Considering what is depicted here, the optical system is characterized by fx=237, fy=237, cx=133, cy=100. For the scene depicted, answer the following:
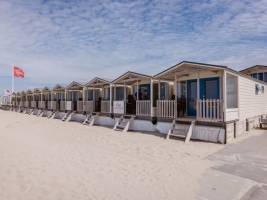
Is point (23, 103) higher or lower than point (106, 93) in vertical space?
lower

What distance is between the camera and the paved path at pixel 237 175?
14.9ft

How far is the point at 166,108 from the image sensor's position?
40.4ft

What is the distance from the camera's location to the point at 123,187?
189 inches

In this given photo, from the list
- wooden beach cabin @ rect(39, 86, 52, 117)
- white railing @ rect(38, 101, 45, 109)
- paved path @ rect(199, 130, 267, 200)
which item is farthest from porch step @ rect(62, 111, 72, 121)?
paved path @ rect(199, 130, 267, 200)

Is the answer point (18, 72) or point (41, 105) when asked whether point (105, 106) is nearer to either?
point (41, 105)

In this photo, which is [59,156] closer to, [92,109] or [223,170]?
[223,170]

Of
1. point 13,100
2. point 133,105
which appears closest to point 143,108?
point 133,105

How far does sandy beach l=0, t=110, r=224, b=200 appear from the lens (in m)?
4.54

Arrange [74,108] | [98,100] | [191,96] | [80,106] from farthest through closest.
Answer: [74,108] < [80,106] < [98,100] < [191,96]

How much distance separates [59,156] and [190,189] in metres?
4.25

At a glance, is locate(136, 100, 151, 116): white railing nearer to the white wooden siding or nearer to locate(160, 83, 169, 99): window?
locate(160, 83, 169, 99): window

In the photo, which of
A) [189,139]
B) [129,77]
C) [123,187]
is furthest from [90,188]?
[129,77]

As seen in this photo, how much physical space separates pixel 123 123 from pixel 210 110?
228 inches

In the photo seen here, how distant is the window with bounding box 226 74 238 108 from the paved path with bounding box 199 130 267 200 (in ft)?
11.5
